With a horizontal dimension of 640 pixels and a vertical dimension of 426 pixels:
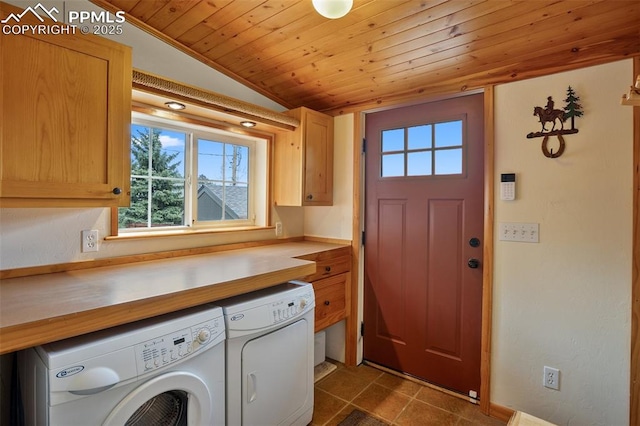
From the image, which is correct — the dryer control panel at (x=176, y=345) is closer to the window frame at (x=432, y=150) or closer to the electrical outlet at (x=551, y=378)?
the window frame at (x=432, y=150)

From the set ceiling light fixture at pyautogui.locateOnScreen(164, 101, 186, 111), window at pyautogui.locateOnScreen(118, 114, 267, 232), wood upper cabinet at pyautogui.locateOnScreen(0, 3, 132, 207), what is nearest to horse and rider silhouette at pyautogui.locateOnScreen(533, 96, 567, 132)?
window at pyautogui.locateOnScreen(118, 114, 267, 232)

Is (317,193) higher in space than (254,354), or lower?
higher

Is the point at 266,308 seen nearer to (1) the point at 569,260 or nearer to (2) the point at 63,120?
(2) the point at 63,120

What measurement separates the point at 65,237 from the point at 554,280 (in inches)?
105

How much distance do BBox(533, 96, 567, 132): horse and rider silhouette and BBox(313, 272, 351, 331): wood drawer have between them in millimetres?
1649

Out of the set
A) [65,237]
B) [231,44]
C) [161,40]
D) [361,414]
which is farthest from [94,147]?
[361,414]

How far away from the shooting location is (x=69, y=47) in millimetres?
1344

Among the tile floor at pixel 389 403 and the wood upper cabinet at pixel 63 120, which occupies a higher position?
the wood upper cabinet at pixel 63 120

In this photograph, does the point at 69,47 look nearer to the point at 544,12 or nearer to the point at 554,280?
the point at 544,12

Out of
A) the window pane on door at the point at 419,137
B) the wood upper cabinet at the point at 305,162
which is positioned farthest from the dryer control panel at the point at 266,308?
the window pane on door at the point at 419,137

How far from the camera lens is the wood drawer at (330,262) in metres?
2.29

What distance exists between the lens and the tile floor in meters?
2.01

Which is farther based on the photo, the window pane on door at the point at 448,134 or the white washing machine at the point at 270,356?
the window pane on door at the point at 448,134

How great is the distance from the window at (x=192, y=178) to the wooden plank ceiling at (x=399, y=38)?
53 cm
